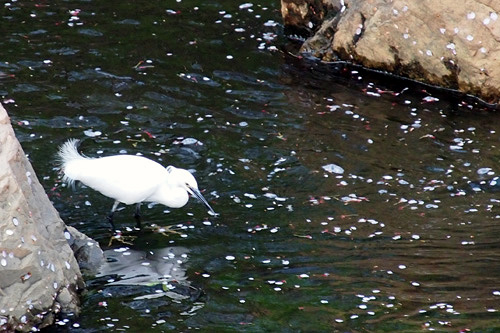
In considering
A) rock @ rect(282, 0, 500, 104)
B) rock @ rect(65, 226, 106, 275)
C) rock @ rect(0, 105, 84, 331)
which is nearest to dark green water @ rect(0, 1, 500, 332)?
rock @ rect(65, 226, 106, 275)

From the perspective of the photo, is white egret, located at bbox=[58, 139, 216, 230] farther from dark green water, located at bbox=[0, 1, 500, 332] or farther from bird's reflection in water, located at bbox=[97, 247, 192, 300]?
bird's reflection in water, located at bbox=[97, 247, 192, 300]

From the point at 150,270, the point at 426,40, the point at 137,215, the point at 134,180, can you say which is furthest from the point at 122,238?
the point at 426,40

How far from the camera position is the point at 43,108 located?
1395 centimetres

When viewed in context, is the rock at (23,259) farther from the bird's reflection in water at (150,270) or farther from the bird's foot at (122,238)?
the bird's foot at (122,238)

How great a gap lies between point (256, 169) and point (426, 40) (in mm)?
4790

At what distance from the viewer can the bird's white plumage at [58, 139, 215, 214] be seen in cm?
1054

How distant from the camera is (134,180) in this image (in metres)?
10.5

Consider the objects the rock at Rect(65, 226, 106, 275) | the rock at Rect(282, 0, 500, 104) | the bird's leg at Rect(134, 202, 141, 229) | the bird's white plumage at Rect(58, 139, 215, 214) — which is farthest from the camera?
the rock at Rect(282, 0, 500, 104)

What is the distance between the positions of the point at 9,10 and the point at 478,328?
12612 mm

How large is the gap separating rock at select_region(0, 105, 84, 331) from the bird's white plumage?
1.70 m

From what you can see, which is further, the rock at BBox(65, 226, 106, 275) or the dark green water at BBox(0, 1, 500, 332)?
the rock at BBox(65, 226, 106, 275)

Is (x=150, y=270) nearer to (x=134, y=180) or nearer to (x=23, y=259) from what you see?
(x=134, y=180)

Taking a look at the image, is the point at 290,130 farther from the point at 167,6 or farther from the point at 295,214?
the point at 167,6

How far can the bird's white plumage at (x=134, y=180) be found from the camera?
10.5 meters
